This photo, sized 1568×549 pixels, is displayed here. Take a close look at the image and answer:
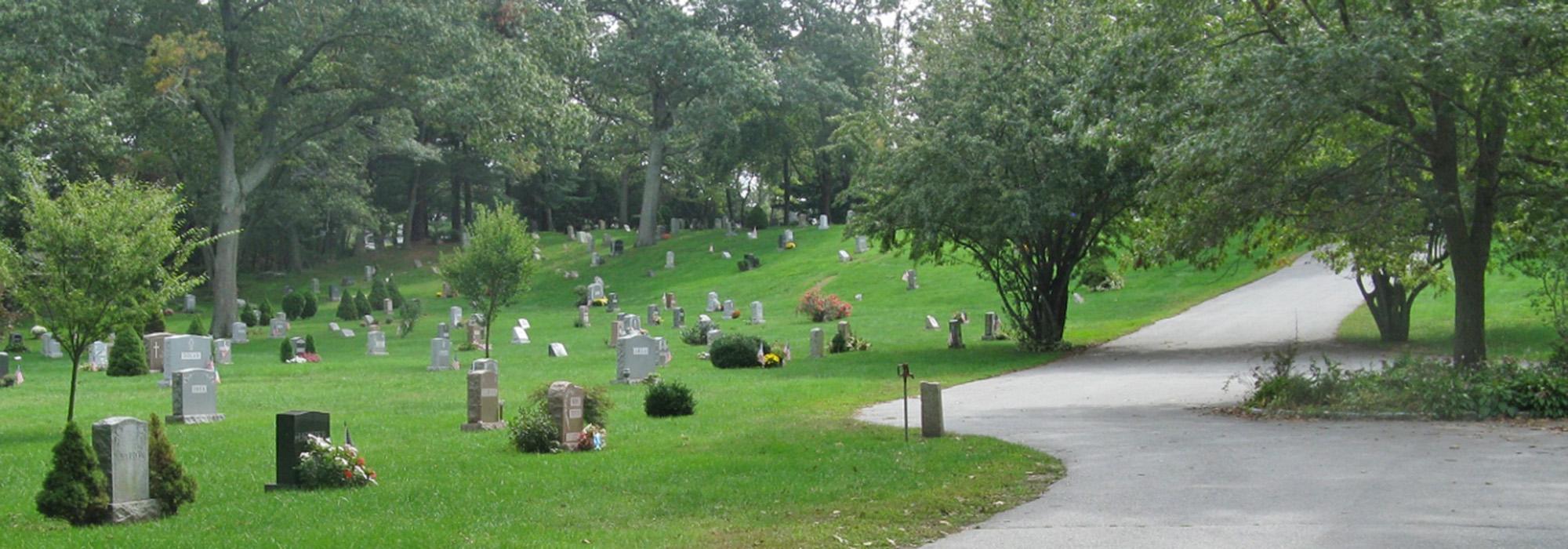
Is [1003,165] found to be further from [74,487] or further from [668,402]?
[74,487]

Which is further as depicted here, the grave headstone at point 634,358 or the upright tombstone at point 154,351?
the upright tombstone at point 154,351

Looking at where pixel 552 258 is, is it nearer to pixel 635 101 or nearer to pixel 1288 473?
pixel 635 101

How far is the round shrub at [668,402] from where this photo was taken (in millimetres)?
17125

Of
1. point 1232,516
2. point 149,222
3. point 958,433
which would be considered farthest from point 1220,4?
point 149,222

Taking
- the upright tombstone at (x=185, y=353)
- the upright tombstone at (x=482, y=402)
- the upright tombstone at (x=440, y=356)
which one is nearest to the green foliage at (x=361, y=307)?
the upright tombstone at (x=440, y=356)

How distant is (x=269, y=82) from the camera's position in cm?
3794

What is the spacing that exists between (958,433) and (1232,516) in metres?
5.52

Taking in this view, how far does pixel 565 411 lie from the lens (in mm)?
13828

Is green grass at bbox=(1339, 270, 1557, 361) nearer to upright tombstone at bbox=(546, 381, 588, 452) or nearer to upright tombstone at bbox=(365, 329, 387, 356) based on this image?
upright tombstone at bbox=(546, 381, 588, 452)

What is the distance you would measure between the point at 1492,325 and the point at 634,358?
62.6 ft

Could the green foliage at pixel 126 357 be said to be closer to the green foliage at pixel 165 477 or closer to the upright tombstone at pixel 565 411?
the upright tombstone at pixel 565 411

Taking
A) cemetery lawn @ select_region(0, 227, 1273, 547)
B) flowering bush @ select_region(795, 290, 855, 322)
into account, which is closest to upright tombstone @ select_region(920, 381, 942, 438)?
cemetery lawn @ select_region(0, 227, 1273, 547)

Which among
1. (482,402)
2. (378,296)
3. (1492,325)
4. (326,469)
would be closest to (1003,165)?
(1492,325)

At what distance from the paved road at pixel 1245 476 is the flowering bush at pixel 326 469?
5393 millimetres
